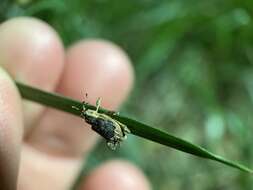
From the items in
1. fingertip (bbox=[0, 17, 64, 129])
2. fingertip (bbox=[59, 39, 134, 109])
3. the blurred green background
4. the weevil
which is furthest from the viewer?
the blurred green background

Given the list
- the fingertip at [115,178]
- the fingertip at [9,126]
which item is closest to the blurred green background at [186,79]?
the fingertip at [115,178]

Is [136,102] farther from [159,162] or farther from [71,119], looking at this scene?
[71,119]

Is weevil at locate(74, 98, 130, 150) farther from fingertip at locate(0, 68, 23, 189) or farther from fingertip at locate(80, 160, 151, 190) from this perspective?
fingertip at locate(80, 160, 151, 190)

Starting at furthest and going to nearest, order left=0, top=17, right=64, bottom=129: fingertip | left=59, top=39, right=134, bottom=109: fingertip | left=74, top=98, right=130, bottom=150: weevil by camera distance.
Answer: left=59, top=39, right=134, bottom=109: fingertip < left=0, top=17, right=64, bottom=129: fingertip < left=74, top=98, right=130, bottom=150: weevil

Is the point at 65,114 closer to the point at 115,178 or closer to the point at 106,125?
the point at 115,178

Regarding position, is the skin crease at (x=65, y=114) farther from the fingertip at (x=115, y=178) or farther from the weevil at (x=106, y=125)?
the weevil at (x=106, y=125)

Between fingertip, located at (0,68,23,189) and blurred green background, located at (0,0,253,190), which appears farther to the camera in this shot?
blurred green background, located at (0,0,253,190)

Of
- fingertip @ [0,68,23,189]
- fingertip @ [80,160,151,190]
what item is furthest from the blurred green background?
fingertip @ [0,68,23,189]

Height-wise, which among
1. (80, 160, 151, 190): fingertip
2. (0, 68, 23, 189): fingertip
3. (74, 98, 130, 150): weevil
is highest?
(80, 160, 151, 190): fingertip
